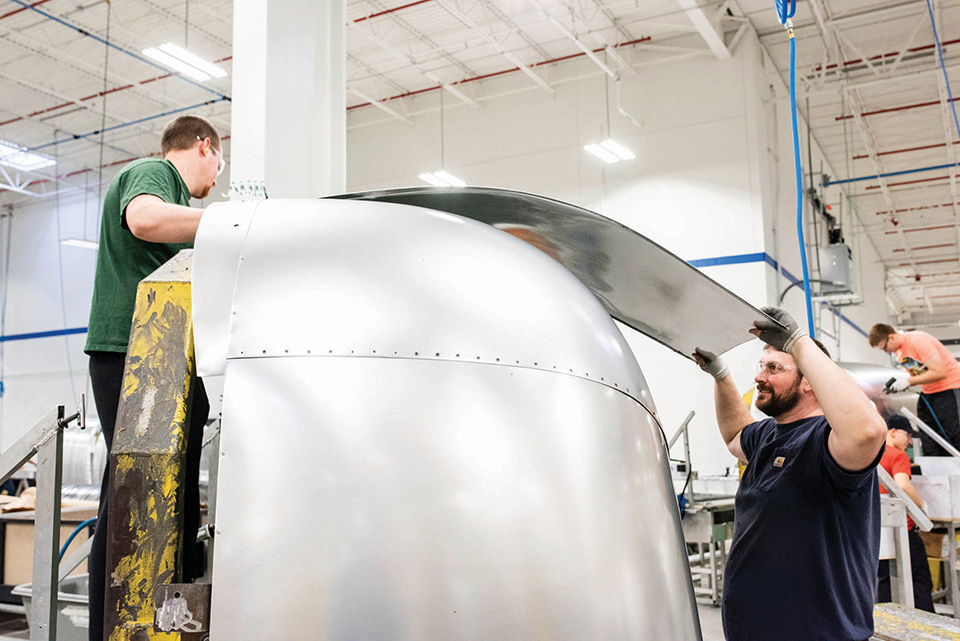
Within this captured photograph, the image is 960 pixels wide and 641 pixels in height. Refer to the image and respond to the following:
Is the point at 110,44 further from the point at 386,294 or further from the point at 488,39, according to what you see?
the point at 386,294

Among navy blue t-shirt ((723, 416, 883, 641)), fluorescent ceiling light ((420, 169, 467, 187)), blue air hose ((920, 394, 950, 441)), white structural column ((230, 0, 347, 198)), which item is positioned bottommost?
navy blue t-shirt ((723, 416, 883, 641))

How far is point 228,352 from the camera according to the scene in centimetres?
133

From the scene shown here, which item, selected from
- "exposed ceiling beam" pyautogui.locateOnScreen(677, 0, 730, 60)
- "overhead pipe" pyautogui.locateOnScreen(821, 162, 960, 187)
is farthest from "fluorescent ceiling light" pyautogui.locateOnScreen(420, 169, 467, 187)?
"overhead pipe" pyautogui.locateOnScreen(821, 162, 960, 187)

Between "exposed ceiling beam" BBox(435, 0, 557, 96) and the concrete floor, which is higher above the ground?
"exposed ceiling beam" BBox(435, 0, 557, 96)

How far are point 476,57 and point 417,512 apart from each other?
11373 mm

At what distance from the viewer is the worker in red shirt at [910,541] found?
16.2ft

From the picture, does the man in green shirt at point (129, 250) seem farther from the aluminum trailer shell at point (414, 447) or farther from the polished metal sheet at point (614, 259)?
the polished metal sheet at point (614, 259)

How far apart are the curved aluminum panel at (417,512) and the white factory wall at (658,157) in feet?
29.2

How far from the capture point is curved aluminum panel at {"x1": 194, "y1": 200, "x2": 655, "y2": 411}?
1.35m

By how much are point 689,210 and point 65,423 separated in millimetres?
9807

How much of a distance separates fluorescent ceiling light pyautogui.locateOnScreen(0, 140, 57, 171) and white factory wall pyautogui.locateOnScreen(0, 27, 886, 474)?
5.88 meters

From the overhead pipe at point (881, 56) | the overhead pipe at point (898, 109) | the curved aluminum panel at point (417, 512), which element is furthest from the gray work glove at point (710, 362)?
the overhead pipe at point (898, 109)

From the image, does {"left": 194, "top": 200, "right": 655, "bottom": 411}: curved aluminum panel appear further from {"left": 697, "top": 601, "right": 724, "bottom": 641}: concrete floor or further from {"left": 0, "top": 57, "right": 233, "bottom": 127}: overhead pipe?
{"left": 0, "top": 57, "right": 233, "bottom": 127}: overhead pipe

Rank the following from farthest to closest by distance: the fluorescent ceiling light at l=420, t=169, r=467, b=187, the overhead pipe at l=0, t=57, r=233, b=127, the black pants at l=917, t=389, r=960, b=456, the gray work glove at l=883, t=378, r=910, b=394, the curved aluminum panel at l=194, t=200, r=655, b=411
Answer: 1. the overhead pipe at l=0, t=57, r=233, b=127
2. the fluorescent ceiling light at l=420, t=169, r=467, b=187
3. the black pants at l=917, t=389, r=960, b=456
4. the gray work glove at l=883, t=378, r=910, b=394
5. the curved aluminum panel at l=194, t=200, r=655, b=411
